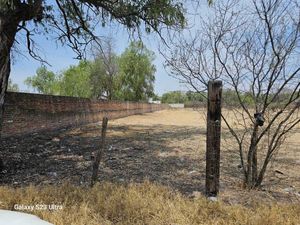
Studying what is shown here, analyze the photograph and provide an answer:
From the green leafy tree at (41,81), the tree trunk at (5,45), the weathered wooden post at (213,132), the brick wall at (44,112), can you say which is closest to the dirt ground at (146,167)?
the weathered wooden post at (213,132)

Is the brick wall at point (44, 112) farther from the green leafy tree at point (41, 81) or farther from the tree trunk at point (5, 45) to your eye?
the green leafy tree at point (41, 81)

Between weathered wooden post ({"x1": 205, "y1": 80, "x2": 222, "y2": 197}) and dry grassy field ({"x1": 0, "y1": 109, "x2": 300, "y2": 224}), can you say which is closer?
dry grassy field ({"x1": 0, "y1": 109, "x2": 300, "y2": 224})

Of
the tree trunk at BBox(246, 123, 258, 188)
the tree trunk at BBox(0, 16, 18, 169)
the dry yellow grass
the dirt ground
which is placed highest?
the tree trunk at BBox(0, 16, 18, 169)

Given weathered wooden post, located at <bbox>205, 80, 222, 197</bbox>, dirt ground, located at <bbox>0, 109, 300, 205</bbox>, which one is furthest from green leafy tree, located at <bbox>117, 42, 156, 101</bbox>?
weathered wooden post, located at <bbox>205, 80, 222, 197</bbox>

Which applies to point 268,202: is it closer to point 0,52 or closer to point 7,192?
point 7,192

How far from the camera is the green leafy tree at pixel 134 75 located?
147 feet

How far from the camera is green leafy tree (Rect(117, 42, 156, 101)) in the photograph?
4472 centimetres

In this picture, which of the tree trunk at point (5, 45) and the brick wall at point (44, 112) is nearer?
the tree trunk at point (5, 45)

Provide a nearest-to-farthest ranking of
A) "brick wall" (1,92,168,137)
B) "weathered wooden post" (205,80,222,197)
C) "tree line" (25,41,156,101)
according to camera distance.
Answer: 1. "weathered wooden post" (205,80,222,197)
2. "brick wall" (1,92,168,137)
3. "tree line" (25,41,156,101)

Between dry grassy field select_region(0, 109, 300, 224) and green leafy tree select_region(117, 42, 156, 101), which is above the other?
green leafy tree select_region(117, 42, 156, 101)

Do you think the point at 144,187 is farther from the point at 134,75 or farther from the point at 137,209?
the point at 134,75

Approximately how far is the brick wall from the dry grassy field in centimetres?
137

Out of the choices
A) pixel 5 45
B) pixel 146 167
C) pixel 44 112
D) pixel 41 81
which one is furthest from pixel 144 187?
pixel 41 81

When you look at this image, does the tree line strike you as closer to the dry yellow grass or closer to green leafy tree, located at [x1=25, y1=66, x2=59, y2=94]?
green leafy tree, located at [x1=25, y1=66, x2=59, y2=94]
